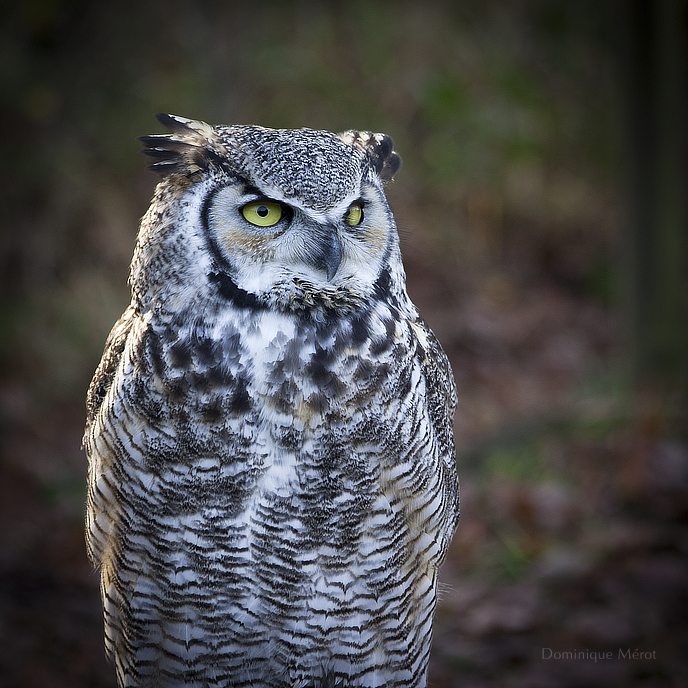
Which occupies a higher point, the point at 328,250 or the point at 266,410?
the point at 328,250

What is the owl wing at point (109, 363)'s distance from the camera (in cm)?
178

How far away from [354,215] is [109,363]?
2.22 ft

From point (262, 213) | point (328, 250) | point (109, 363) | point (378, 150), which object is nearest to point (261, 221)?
point (262, 213)

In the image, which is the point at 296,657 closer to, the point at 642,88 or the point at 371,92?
the point at 642,88

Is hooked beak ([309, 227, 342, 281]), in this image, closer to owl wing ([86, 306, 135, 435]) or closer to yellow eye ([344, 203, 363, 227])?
yellow eye ([344, 203, 363, 227])

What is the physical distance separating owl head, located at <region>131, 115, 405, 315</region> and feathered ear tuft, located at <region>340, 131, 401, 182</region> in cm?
1

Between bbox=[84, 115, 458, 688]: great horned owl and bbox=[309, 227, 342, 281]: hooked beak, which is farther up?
bbox=[309, 227, 342, 281]: hooked beak

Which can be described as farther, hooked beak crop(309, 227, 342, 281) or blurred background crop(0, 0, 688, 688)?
blurred background crop(0, 0, 688, 688)

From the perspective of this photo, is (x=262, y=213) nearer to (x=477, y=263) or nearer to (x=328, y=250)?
(x=328, y=250)

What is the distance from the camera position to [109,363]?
181 centimetres

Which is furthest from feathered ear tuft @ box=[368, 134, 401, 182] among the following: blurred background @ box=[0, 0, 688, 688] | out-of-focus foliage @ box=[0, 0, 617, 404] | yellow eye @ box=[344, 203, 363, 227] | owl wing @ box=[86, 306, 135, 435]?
out-of-focus foliage @ box=[0, 0, 617, 404]

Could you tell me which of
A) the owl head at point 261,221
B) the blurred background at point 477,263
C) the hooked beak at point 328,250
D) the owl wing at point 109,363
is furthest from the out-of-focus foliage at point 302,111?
the hooked beak at point 328,250

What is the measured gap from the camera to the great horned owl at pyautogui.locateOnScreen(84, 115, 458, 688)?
1.56 m

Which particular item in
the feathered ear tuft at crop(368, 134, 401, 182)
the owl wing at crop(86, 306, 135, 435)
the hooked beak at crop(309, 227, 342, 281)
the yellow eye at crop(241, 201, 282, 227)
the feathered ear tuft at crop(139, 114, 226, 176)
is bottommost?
the owl wing at crop(86, 306, 135, 435)
